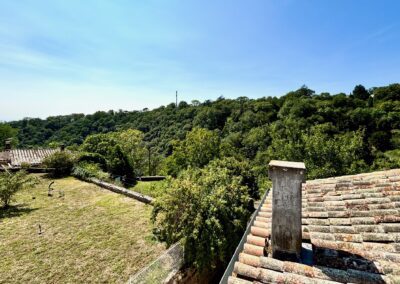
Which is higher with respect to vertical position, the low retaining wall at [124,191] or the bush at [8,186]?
the bush at [8,186]

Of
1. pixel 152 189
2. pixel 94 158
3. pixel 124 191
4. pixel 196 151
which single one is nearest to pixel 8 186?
pixel 124 191

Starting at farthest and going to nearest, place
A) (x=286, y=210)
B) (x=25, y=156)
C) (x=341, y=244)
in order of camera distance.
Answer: (x=25, y=156), (x=286, y=210), (x=341, y=244)

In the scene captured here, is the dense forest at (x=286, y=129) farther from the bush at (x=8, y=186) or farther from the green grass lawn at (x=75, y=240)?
the bush at (x=8, y=186)

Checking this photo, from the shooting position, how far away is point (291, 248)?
348 cm

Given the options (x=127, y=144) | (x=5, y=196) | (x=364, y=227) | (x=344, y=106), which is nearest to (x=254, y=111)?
(x=344, y=106)

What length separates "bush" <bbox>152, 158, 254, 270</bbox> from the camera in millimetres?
7777

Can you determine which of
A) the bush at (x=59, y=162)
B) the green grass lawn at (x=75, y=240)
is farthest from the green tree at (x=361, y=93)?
the bush at (x=59, y=162)

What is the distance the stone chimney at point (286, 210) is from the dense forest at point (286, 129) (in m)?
15.3

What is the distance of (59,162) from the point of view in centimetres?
2288

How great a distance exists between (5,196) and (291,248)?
1656cm

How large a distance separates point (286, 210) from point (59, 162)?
23.8 metres

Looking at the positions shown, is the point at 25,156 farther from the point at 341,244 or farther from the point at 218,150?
the point at 341,244

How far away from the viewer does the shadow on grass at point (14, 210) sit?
44.8ft

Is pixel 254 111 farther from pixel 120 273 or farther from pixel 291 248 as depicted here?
pixel 291 248
